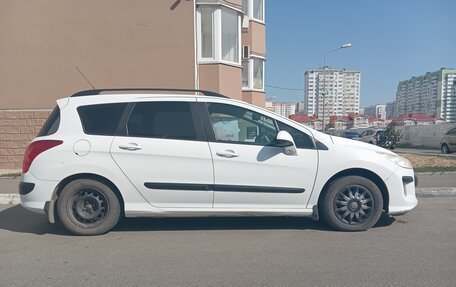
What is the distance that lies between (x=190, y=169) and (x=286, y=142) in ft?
4.20

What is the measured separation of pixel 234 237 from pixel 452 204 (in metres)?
4.38

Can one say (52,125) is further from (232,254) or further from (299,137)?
(299,137)

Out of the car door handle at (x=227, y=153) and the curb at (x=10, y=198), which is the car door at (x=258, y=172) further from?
the curb at (x=10, y=198)

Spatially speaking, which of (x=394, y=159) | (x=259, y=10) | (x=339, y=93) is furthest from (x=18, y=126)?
(x=339, y=93)

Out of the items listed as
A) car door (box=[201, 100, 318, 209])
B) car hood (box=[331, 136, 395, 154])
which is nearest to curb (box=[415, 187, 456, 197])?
car hood (box=[331, 136, 395, 154])

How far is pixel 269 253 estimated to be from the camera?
173 inches

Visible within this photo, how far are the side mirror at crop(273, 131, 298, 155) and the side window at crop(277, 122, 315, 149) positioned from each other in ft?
0.38

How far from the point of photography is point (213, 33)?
12.6m

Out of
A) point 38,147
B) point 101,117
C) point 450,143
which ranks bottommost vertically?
point 450,143

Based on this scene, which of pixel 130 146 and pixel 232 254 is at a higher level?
pixel 130 146

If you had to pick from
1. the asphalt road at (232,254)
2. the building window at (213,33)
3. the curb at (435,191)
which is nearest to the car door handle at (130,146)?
the asphalt road at (232,254)

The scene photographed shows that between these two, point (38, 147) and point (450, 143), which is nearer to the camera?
point (38, 147)

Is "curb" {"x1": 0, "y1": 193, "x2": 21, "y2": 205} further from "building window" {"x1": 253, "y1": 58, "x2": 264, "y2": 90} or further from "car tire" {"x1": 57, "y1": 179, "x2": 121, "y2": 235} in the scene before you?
"building window" {"x1": 253, "y1": 58, "x2": 264, "y2": 90}

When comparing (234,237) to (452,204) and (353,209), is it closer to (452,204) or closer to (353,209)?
(353,209)
